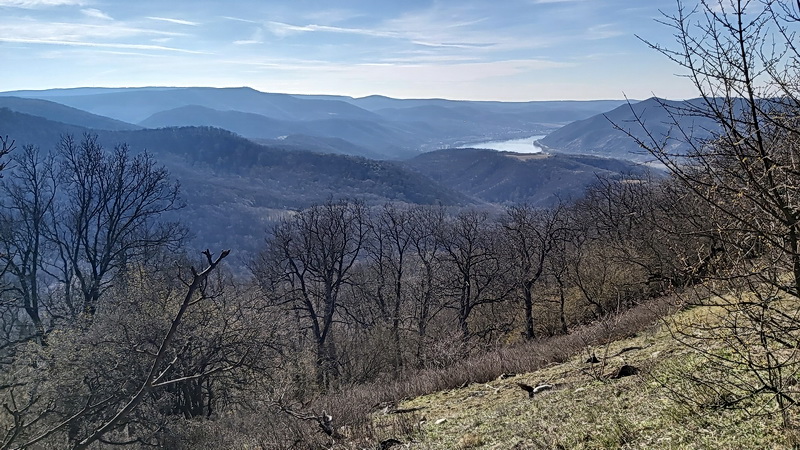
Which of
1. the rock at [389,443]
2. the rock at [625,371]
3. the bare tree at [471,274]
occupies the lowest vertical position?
the bare tree at [471,274]

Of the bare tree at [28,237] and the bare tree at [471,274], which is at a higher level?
the bare tree at [28,237]

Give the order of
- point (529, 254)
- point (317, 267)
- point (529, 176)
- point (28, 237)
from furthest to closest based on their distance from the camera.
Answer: point (529, 176), point (317, 267), point (529, 254), point (28, 237)

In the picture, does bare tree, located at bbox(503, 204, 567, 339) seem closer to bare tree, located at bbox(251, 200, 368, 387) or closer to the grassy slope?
bare tree, located at bbox(251, 200, 368, 387)

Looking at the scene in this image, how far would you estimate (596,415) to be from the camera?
570 cm

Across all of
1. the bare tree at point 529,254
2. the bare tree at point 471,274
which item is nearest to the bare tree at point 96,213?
the bare tree at point 471,274

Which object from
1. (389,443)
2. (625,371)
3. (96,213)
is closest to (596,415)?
(625,371)

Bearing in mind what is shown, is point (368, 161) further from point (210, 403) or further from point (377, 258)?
point (210, 403)

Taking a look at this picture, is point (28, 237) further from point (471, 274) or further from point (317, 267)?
point (471, 274)

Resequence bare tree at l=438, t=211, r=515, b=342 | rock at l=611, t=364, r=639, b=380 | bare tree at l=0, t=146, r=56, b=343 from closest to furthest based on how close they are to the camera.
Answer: rock at l=611, t=364, r=639, b=380
bare tree at l=0, t=146, r=56, b=343
bare tree at l=438, t=211, r=515, b=342

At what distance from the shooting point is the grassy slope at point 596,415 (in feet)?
14.5

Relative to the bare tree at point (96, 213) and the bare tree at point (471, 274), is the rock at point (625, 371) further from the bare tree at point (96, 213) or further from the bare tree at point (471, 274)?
the bare tree at point (96, 213)

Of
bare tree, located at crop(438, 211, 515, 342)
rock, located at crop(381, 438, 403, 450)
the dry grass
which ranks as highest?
rock, located at crop(381, 438, 403, 450)

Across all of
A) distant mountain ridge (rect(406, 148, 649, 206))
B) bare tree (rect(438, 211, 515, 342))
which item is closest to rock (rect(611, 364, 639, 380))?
bare tree (rect(438, 211, 515, 342))

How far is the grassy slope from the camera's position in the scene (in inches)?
174
